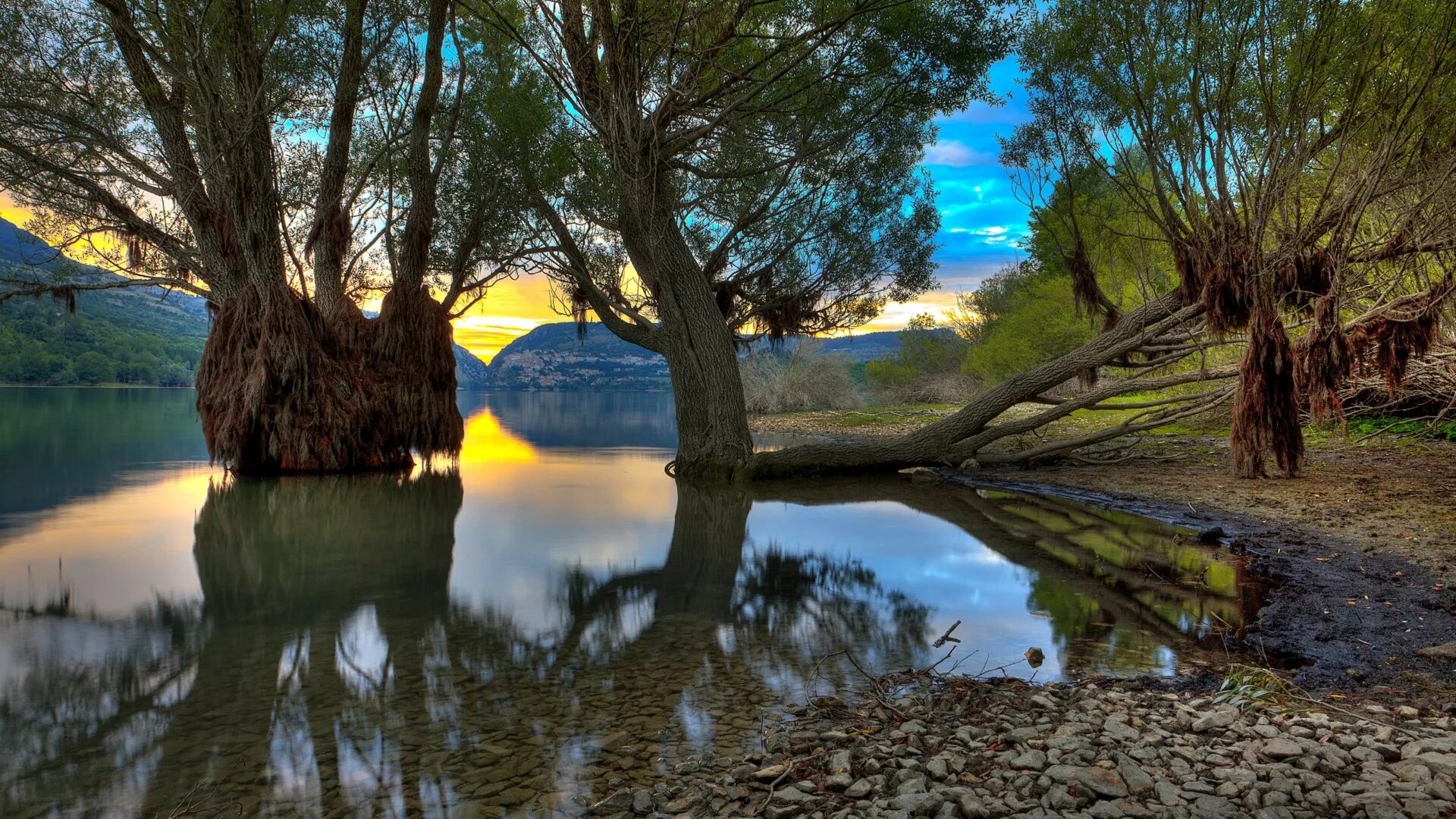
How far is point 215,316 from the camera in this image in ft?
52.6

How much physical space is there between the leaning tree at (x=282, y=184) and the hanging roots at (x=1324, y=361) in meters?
13.6

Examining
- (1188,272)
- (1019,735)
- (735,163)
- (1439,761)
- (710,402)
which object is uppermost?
(735,163)

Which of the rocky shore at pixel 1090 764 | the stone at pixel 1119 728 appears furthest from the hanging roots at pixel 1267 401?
the stone at pixel 1119 728

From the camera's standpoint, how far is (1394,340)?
995 centimetres

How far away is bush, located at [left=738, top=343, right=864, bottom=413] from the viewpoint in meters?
47.7

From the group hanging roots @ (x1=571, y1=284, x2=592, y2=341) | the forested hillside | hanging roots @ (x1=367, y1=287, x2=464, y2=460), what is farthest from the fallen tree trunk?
the forested hillside

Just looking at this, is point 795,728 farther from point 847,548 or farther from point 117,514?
point 117,514

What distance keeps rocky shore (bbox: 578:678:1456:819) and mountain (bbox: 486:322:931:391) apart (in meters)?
134

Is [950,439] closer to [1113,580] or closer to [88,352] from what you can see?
[1113,580]

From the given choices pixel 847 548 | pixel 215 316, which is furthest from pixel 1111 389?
pixel 215 316

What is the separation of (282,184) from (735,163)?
10452 mm

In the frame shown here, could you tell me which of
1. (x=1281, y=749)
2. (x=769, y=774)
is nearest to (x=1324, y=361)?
(x=1281, y=749)

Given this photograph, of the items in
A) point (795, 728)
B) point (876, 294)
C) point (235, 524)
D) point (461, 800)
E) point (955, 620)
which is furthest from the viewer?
point (876, 294)

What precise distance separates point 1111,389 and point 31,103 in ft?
65.3
